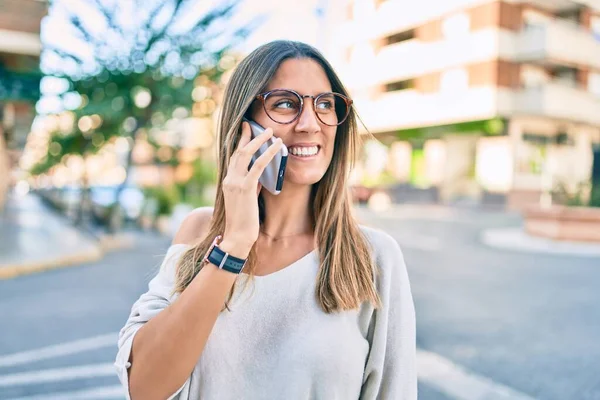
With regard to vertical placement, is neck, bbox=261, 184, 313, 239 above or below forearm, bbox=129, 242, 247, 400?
above

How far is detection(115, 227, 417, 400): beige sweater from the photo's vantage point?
1.41 metres

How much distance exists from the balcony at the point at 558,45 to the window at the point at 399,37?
6218 mm

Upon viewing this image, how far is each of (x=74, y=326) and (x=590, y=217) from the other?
10.9 metres

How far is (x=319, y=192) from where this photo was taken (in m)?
1.63

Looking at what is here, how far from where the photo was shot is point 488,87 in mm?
25359

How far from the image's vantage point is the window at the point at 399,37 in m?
29.8

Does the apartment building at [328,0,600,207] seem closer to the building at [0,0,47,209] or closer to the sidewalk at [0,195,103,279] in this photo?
the sidewalk at [0,195,103,279]

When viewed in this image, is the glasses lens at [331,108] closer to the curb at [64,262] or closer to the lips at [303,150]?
the lips at [303,150]

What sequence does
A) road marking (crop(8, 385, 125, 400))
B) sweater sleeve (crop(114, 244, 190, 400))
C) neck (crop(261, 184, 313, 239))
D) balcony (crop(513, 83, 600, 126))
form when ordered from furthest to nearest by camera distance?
balcony (crop(513, 83, 600, 126)), road marking (crop(8, 385, 125, 400)), neck (crop(261, 184, 313, 239)), sweater sleeve (crop(114, 244, 190, 400))

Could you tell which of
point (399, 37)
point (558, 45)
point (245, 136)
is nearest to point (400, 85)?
point (399, 37)


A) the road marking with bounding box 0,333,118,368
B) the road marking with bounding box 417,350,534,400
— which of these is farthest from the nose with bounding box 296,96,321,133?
the road marking with bounding box 0,333,118,368

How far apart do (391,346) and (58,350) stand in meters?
4.53

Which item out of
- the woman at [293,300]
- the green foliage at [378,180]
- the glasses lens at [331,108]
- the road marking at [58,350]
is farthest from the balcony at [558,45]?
the woman at [293,300]

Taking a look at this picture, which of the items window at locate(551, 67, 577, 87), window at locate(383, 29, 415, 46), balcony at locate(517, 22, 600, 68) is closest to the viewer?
balcony at locate(517, 22, 600, 68)
